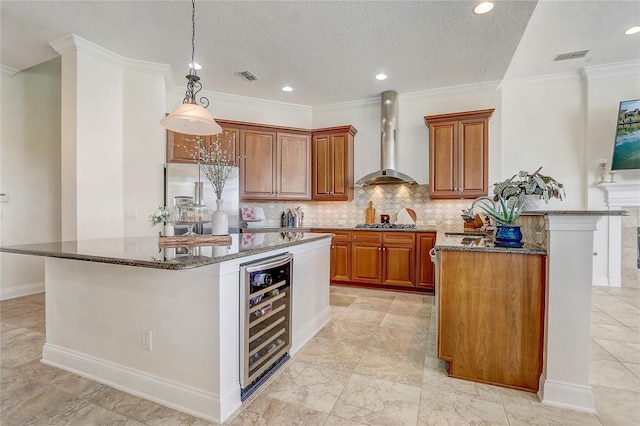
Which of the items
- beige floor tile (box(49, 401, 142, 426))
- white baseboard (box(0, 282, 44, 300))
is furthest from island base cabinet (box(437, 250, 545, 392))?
white baseboard (box(0, 282, 44, 300))

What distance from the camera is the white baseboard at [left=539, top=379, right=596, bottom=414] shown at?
1.76 m

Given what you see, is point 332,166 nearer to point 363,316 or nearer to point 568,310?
point 363,316

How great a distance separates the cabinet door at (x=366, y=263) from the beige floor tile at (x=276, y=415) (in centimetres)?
278

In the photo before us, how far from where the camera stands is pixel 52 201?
4.23 m

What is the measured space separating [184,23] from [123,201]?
7.29 feet

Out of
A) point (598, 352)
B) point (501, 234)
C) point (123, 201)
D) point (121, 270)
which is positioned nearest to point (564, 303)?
point (501, 234)

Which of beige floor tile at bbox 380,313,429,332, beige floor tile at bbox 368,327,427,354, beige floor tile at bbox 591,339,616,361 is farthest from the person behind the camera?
beige floor tile at bbox 380,313,429,332

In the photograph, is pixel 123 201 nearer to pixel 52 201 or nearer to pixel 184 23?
pixel 52 201

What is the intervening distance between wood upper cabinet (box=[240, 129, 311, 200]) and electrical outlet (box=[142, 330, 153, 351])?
311cm

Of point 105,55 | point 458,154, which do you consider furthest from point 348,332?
point 105,55

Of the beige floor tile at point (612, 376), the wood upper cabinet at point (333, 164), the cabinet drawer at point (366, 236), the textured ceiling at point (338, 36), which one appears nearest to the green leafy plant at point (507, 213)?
the beige floor tile at point (612, 376)

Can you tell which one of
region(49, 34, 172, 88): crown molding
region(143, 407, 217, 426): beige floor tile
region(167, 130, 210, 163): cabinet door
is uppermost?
region(49, 34, 172, 88): crown molding

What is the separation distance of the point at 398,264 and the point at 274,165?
2.54m

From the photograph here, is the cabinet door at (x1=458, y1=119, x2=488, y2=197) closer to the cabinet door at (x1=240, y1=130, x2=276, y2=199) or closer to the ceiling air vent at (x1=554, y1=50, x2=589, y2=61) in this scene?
the ceiling air vent at (x1=554, y1=50, x2=589, y2=61)
